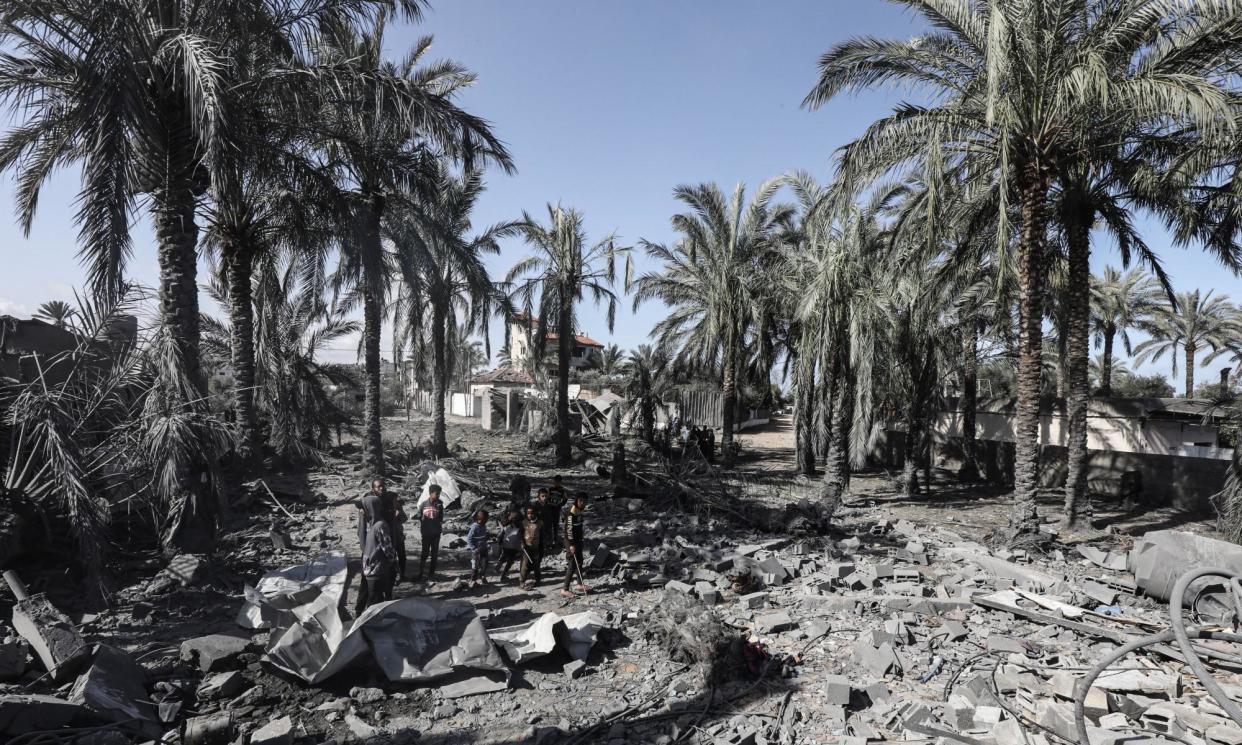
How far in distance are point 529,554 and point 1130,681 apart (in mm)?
6537

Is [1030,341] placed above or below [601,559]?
above

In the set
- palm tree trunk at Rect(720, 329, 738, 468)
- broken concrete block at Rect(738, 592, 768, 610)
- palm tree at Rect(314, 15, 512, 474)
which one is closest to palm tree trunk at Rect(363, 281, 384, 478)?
palm tree at Rect(314, 15, 512, 474)

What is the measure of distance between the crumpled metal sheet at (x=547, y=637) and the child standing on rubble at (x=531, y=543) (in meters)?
2.04

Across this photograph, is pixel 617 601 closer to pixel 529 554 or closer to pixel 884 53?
pixel 529 554

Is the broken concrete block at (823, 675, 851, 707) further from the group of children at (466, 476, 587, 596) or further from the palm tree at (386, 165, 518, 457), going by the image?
the palm tree at (386, 165, 518, 457)

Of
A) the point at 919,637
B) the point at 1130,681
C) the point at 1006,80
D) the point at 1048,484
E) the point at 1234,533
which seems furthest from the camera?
the point at 1048,484

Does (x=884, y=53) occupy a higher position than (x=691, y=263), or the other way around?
(x=884, y=53)

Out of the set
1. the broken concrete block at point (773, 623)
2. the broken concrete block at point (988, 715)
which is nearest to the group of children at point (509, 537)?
the broken concrete block at point (773, 623)

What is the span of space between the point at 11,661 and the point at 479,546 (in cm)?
464

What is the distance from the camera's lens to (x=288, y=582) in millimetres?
7254

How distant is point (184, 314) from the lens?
8594 mm

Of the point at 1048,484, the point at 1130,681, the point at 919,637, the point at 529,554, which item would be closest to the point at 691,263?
the point at 1048,484

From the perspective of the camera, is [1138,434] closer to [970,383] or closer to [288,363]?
[970,383]

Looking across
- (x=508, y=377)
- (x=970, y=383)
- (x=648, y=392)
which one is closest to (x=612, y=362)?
(x=508, y=377)
